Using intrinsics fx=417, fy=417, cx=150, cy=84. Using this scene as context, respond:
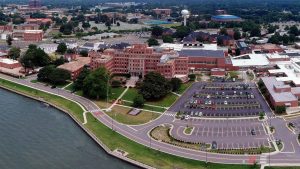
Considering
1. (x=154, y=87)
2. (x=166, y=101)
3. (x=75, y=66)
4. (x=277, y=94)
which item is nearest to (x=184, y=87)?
(x=166, y=101)

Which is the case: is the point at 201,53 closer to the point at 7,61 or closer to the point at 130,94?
the point at 130,94

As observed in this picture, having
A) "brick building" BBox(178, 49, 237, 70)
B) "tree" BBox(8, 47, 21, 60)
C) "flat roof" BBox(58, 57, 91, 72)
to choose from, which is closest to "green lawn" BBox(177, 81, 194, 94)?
"brick building" BBox(178, 49, 237, 70)

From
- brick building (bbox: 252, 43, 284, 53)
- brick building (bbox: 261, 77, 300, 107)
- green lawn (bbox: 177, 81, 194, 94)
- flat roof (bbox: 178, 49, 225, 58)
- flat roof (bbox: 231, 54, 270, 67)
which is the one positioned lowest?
green lawn (bbox: 177, 81, 194, 94)

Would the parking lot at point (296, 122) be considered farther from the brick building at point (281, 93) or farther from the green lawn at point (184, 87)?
the green lawn at point (184, 87)

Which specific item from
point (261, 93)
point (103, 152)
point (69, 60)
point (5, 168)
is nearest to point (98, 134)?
point (103, 152)

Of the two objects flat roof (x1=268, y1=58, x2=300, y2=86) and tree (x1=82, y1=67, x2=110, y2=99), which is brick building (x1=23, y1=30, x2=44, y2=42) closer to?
tree (x1=82, y1=67, x2=110, y2=99)

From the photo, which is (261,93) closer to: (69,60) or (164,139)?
(164,139)
